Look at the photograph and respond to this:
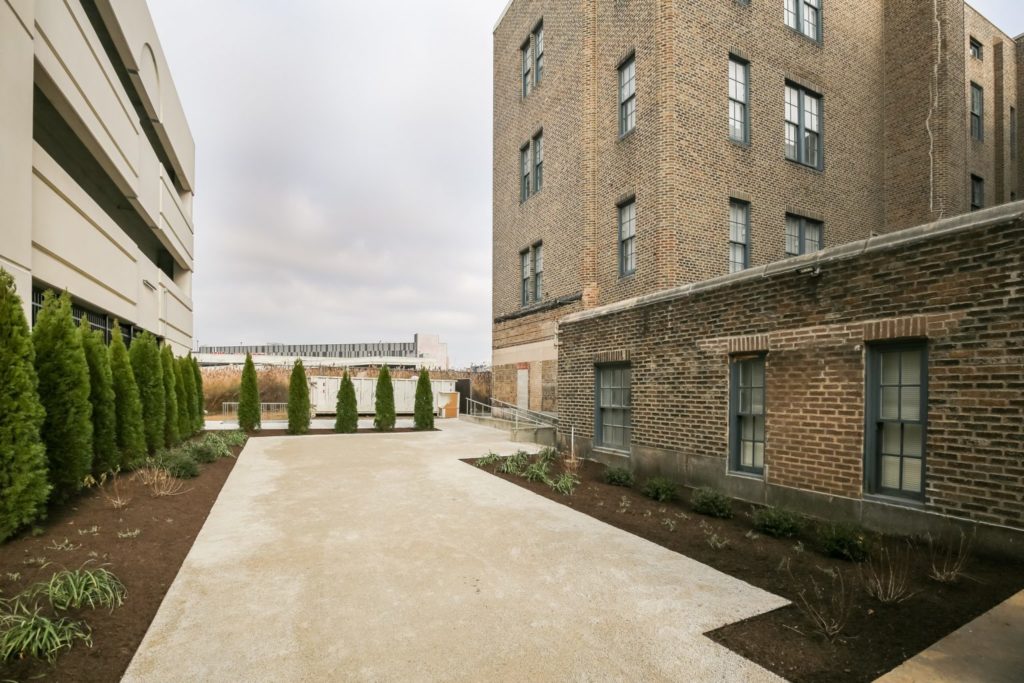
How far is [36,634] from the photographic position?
326cm

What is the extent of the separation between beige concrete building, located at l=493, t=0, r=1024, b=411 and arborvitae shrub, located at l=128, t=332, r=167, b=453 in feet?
36.4

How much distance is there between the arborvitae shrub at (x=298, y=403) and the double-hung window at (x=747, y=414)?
14.1 m

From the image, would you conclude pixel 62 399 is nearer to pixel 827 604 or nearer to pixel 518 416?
pixel 827 604

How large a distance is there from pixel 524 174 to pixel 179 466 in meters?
16.4

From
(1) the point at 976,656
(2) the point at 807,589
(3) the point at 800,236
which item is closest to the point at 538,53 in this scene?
(3) the point at 800,236

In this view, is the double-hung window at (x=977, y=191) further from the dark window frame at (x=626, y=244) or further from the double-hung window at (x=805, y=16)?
the dark window frame at (x=626, y=244)

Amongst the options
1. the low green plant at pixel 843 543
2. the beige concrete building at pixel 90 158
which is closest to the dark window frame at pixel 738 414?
the low green plant at pixel 843 543

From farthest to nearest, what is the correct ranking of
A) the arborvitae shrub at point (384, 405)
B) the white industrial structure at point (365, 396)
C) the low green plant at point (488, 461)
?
the white industrial structure at point (365, 396), the arborvitae shrub at point (384, 405), the low green plant at point (488, 461)

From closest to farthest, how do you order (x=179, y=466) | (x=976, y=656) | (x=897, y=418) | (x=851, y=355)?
1. (x=976, y=656)
2. (x=897, y=418)
3. (x=851, y=355)
4. (x=179, y=466)

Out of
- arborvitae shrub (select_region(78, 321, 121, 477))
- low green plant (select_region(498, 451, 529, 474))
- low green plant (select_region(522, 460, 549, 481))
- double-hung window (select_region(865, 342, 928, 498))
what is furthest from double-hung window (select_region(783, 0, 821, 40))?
arborvitae shrub (select_region(78, 321, 121, 477))

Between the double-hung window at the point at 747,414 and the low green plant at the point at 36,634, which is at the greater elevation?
the double-hung window at the point at 747,414

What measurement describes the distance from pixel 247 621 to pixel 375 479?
546 centimetres

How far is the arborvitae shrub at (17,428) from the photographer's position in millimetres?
5102

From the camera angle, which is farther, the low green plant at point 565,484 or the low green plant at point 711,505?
the low green plant at point 565,484
